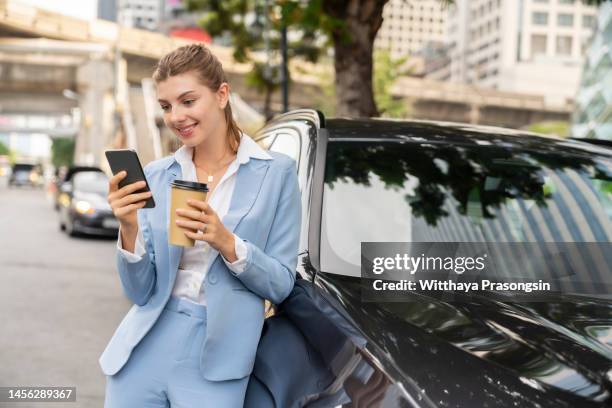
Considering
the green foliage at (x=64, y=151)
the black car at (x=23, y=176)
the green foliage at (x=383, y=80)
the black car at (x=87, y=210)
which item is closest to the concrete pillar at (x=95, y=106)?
the black car at (x=23, y=176)

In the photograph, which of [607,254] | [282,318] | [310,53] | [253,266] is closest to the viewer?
[253,266]

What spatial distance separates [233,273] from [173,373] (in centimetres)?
30

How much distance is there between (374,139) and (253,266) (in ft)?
4.30

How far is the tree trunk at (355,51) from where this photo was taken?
1098 cm

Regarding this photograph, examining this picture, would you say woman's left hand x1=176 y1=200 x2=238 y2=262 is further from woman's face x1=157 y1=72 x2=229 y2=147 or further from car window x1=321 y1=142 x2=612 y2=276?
car window x1=321 y1=142 x2=612 y2=276

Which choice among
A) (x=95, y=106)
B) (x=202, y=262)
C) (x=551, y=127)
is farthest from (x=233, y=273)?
(x=551, y=127)

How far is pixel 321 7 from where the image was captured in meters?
10.5

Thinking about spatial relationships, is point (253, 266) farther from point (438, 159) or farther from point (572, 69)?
point (572, 69)

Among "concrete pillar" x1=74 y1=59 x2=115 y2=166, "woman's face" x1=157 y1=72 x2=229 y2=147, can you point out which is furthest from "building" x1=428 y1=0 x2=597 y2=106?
"woman's face" x1=157 y1=72 x2=229 y2=147

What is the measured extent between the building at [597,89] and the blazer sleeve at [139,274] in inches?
1142

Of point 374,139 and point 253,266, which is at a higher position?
point 374,139

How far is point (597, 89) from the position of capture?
106 feet

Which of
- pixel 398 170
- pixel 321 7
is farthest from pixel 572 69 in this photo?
pixel 398 170

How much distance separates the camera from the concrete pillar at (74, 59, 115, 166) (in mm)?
52562
